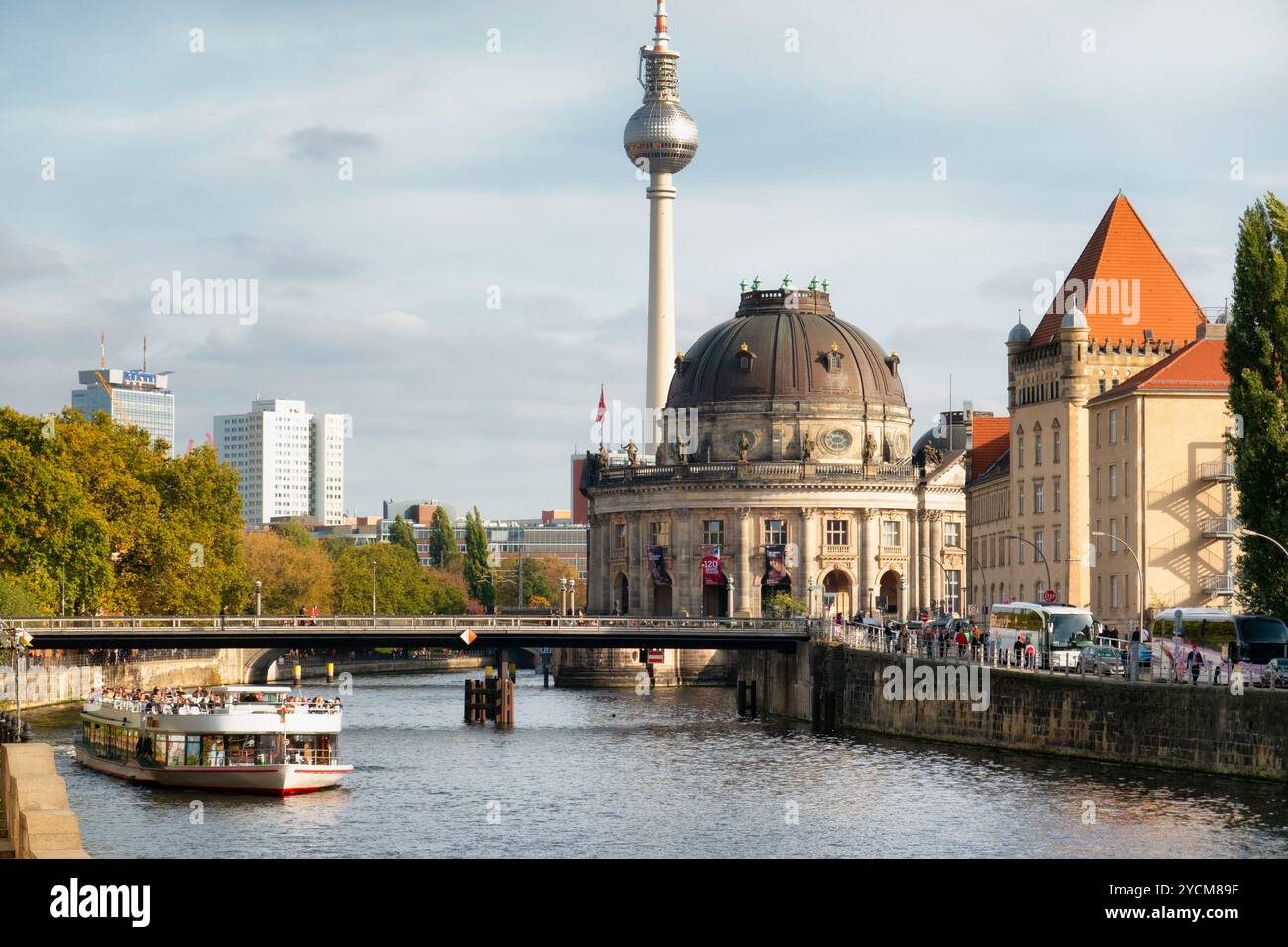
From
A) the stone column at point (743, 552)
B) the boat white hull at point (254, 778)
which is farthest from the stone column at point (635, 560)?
the boat white hull at point (254, 778)

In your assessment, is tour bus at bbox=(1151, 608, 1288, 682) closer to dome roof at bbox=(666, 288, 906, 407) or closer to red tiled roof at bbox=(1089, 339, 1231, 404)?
red tiled roof at bbox=(1089, 339, 1231, 404)

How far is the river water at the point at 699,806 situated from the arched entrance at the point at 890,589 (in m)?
91.1

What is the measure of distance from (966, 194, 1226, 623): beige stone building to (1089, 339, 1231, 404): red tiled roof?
698 centimetres

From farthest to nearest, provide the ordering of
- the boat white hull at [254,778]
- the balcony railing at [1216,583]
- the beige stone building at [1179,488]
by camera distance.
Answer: the beige stone building at [1179,488] → the balcony railing at [1216,583] → the boat white hull at [254,778]

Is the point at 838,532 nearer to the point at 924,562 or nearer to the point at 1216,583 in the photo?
the point at 924,562

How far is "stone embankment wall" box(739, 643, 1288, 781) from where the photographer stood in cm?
6788

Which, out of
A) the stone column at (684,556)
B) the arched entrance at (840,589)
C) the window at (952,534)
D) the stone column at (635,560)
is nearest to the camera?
the stone column at (684,556)

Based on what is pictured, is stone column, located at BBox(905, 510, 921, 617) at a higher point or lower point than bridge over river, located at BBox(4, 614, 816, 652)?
higher

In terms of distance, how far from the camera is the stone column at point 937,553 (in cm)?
18762


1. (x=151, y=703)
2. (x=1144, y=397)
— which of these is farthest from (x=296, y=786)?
(x=1144, y=397)

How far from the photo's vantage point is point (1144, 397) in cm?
10319

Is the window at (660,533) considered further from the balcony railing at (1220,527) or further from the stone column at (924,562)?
the balcony railing at (1220,527)

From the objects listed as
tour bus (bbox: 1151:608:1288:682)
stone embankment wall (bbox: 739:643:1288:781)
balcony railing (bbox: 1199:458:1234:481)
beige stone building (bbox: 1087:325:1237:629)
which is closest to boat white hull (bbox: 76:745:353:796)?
stone embankment wall (bbox: 739:643:1288:781)

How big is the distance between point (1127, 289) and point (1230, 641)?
50.9m
